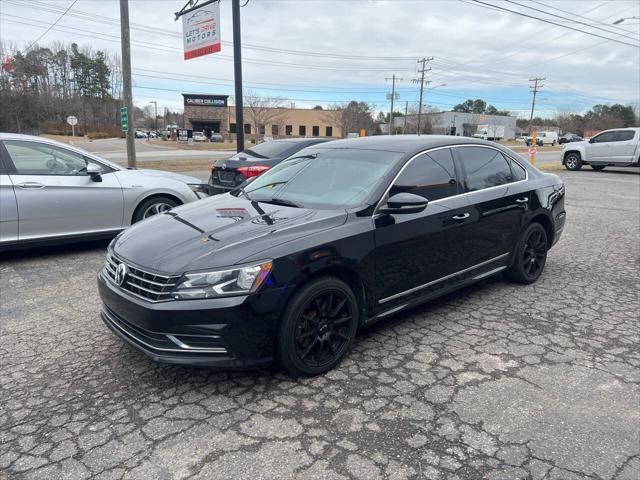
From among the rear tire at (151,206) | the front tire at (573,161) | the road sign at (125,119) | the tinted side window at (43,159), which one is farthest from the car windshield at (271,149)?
the front tire at (573,161)

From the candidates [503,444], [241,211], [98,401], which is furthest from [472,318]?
[98,401]

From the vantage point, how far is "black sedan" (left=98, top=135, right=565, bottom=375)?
2.87 m

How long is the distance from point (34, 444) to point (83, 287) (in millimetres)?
2775

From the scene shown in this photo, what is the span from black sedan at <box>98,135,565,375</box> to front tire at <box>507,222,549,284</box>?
32 mm

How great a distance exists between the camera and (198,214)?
150 inches

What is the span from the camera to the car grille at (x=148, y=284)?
2.88 m

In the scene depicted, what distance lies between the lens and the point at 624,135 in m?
19.0

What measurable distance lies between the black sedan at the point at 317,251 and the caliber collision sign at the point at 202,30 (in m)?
10.6

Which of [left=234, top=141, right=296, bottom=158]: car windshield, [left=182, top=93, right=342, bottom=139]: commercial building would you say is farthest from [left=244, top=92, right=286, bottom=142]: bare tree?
[left=234, top=141, right=296, bottom=158]: car windshield

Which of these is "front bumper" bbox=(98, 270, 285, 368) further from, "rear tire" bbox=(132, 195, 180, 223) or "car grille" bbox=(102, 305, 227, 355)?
"rear tire" bbox=(132, 195, 180, 223)

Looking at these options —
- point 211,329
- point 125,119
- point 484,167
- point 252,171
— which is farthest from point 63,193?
point 125,119

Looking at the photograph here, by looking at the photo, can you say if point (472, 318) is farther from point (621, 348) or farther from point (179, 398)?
point (179, 398)

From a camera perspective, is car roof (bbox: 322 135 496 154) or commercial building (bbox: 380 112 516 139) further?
commercial building (bbox: 380 112 516 139)

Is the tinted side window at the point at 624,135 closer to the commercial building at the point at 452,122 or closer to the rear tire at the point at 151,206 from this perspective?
the rear tire at the point at 151,206
